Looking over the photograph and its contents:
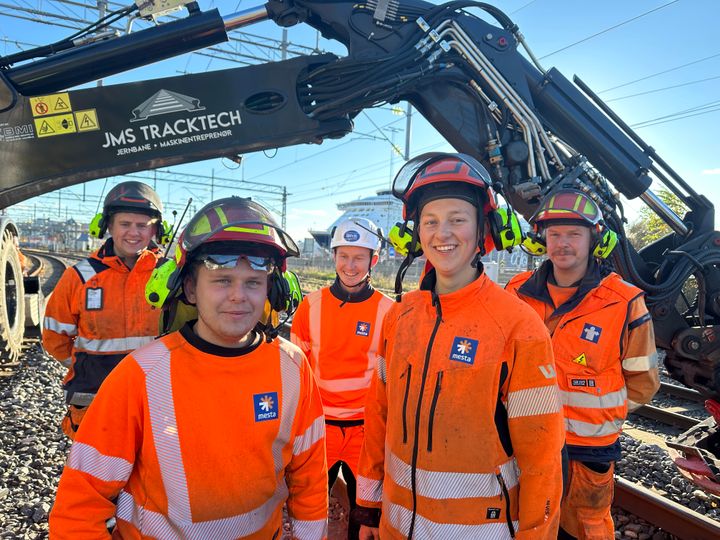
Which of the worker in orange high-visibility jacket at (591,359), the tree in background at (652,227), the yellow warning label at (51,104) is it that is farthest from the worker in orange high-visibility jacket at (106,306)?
the tree in background at (652,227)

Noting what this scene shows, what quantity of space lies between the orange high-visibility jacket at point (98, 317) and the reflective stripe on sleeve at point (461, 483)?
7.29ft

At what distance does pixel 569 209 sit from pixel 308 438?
2.39m

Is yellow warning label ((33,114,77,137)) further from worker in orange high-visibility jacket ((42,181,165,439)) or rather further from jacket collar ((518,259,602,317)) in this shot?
jacket collar ((518,259,602,317))

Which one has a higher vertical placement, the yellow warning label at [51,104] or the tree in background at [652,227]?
the tree in background at [652,227]

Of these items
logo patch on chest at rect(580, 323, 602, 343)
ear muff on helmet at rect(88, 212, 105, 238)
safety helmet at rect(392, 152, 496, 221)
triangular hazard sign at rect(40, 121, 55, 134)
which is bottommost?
logo patch on chest at rect(580, 323, 602, 343)

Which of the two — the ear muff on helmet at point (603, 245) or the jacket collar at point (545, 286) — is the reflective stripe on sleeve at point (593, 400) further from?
the ear muff on helmet at point (603, 245)

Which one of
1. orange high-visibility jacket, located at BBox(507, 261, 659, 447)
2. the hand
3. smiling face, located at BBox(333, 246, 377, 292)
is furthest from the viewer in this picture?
smiling face, located at BBox(333, 246, 377, 292)

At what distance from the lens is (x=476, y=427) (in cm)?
188

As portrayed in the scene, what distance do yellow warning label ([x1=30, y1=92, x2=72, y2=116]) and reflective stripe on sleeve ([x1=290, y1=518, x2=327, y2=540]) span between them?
2.89 meters

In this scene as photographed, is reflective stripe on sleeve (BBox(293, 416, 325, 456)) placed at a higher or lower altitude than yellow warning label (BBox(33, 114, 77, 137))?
lower

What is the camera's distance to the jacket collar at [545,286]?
Answer: 3.12 metres

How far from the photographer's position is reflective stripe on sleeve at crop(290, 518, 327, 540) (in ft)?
6.30

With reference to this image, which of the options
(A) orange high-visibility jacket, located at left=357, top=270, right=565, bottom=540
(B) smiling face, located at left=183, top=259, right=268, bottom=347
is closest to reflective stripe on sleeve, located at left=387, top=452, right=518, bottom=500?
(A) orange high-visibility jacket, located at left=357, top=270, right=565, bottom=540

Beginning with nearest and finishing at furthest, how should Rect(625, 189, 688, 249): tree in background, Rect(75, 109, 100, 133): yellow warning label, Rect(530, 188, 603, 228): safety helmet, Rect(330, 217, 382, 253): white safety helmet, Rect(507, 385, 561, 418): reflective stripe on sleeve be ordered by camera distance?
Rect(507, 385, 561, 418): reflective stripe on sleeve
Rect(75, 109, 100, 133): yellow warning label
Rect(530, 188, 603, 228): safety helmet
Rect(330, 217, 382, 253): white safety helmet
Rect(625, 189, 688, 249): tree in background
